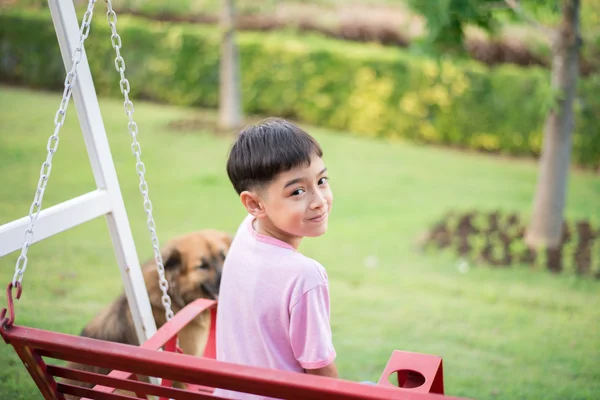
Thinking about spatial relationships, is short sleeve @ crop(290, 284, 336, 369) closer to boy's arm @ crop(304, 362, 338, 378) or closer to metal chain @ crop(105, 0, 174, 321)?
boy's arm @ crop(304, 362, 338, 378)

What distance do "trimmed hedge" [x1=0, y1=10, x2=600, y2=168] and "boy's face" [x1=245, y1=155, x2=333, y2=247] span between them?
21.7ft

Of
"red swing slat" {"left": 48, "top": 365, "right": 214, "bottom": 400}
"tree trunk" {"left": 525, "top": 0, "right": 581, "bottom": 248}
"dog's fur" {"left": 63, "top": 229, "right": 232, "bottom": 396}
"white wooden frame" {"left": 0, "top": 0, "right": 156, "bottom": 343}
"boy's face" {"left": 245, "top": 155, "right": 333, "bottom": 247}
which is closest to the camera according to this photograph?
"red swing slat" {"left": 48, "top": 365, "right": 214, "bottom": 400}

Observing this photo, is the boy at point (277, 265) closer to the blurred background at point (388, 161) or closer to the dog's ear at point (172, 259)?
the dog's ear at point (172, 259)

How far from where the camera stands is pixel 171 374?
66.7 inches

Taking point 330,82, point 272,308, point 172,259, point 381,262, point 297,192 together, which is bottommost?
point 381,262

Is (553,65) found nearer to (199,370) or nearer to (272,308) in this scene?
(272,308)

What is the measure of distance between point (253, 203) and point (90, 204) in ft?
2.54

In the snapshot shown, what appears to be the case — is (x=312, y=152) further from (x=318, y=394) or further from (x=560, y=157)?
(x=560, y=157)

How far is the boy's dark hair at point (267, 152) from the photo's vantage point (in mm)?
2031

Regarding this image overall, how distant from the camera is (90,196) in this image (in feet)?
8.27

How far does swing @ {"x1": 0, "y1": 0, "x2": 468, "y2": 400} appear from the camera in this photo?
162 centimetres

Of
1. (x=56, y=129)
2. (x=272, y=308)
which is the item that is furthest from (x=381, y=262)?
(x=56, y=129)

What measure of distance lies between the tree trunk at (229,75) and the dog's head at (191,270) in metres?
7.31

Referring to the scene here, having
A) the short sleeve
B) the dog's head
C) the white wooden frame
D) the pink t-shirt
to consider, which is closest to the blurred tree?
the dog's head
